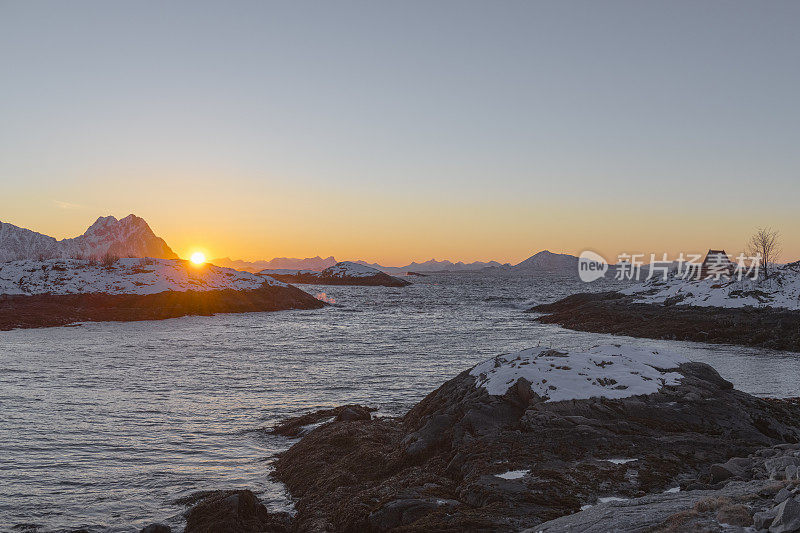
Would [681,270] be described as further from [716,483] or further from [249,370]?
[716,483]

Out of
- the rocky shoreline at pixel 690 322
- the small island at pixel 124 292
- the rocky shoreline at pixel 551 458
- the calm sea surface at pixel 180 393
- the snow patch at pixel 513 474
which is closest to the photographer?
the rocky shoreline at pixel 551 458

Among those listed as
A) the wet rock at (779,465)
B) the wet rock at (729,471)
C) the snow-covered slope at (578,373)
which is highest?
the snow-covered slope at (578,373)

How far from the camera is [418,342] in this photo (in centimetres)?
4300

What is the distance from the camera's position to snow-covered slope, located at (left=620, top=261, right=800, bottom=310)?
51.1 meters

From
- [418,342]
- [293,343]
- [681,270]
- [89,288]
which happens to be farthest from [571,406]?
[681,270]

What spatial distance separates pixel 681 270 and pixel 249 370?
78380 millimetres

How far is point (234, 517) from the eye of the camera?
10.6 metres

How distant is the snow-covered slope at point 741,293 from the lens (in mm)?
51125

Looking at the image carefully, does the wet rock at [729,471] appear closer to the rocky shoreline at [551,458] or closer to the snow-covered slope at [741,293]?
the rocky shoreline at [551,458]

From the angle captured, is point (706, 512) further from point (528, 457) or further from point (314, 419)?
point (314, 419)

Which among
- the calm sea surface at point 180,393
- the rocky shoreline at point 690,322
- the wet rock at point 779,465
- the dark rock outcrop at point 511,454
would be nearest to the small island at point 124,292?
the calm sea surface at point 180,393

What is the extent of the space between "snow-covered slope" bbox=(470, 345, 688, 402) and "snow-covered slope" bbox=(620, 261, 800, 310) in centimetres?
4172

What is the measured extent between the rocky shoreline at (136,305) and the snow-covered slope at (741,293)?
53169mm

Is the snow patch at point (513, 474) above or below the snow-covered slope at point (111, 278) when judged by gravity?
below
